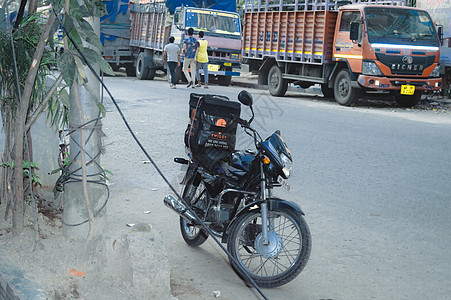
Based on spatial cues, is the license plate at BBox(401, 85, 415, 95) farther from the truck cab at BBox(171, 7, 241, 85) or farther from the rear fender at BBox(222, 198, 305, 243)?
the rear fender at BBox(222, 198, 305, 243)

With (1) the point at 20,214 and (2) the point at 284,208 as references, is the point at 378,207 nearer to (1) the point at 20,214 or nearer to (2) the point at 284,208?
(2) the point at 284,208

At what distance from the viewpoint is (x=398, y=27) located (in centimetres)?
1666

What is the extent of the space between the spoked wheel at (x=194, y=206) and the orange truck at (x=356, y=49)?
38.2 ft

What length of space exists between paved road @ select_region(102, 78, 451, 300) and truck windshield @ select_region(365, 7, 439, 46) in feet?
12.0

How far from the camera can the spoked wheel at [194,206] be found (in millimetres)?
5062

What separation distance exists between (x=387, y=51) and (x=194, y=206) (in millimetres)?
12194

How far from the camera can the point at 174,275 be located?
14.7 feet

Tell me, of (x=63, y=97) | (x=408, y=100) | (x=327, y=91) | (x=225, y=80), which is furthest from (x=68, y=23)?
(x=225, y=80)

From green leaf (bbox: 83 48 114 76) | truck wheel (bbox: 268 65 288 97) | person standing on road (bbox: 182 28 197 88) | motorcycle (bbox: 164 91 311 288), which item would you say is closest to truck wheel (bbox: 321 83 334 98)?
truck wheel (bbox: 268 65 288 97)

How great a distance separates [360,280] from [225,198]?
1108mm

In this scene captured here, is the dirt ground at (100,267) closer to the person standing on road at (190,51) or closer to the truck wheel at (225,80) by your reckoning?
the person standing on road at (190,51)

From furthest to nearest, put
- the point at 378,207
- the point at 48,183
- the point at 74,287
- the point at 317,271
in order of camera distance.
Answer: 1. the point at 378,207
2. the point at 48,183
3. the point at 317,271
4. the point at 74,287

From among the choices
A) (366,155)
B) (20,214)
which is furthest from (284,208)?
(366,155)

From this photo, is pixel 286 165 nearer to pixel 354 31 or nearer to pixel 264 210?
pixel 264 210
